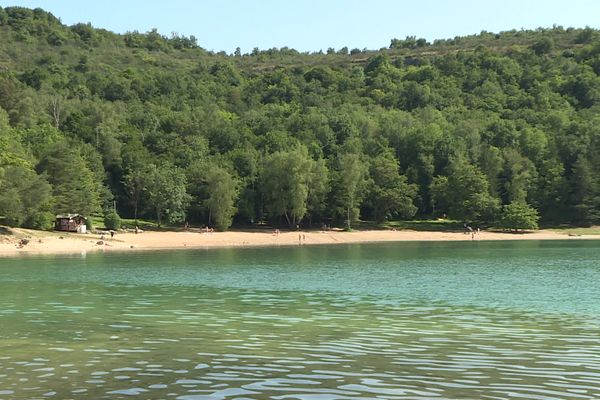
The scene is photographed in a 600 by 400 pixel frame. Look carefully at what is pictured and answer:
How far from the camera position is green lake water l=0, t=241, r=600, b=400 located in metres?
14.1

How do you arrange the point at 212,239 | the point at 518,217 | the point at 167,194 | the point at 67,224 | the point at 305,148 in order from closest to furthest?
1. the point at 67,224
2. the point at 212,239
3. the point at 167,194
4. the point at 518,217
5. the point at 305,148

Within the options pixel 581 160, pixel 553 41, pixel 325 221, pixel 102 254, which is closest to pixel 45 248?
pixel 102 254

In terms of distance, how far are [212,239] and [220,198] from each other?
8128 mm

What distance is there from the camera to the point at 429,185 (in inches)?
4525

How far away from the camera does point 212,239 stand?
92.3 m

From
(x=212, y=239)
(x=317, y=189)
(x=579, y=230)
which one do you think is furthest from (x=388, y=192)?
(x=212, y=239)

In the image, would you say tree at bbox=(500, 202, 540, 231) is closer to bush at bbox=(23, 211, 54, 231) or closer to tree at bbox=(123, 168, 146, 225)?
tree at bbox=(123, 168, 146, 225)

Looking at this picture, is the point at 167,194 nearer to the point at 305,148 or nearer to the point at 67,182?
the point at 67,182

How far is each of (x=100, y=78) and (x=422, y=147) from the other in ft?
254

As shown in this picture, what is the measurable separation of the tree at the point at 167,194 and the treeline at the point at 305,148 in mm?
273

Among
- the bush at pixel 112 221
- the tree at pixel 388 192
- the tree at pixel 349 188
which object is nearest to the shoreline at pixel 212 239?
the bush at pixel 112 221

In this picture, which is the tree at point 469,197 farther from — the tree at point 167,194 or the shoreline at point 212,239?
the tree at point 167,194

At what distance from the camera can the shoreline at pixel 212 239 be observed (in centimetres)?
7350

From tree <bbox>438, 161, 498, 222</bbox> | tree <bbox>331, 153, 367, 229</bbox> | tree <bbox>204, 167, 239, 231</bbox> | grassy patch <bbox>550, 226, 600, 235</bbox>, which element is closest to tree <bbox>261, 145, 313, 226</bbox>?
tree <bbox>331, 153, 367, 229</bbox>
